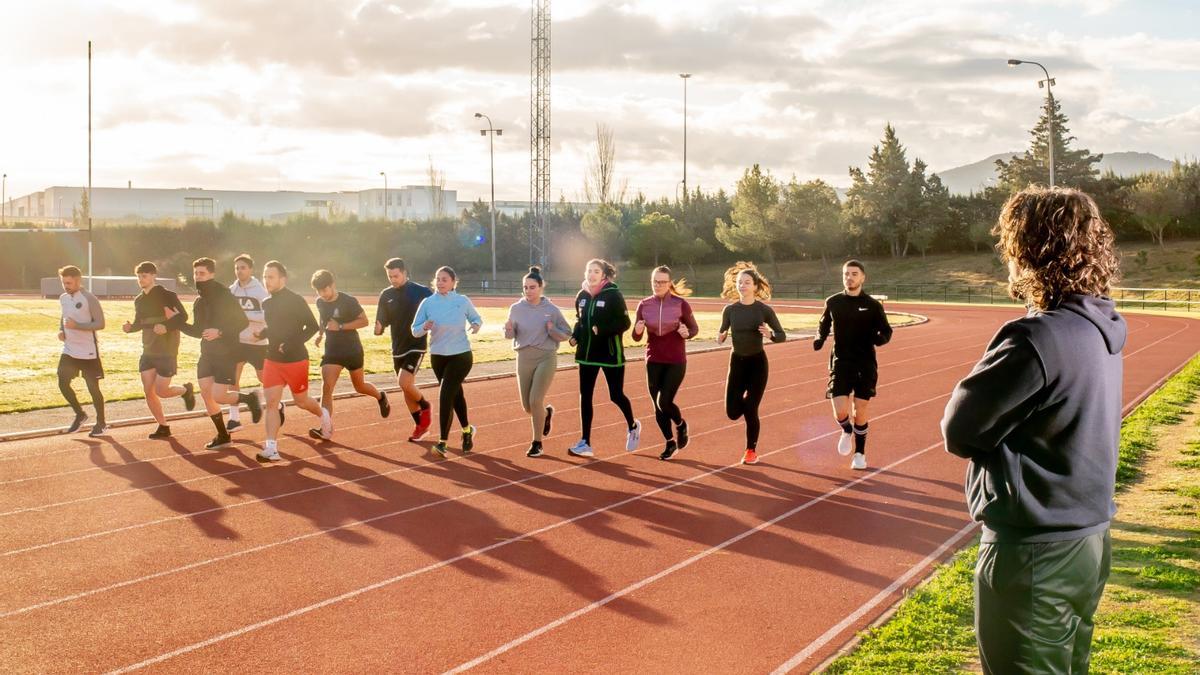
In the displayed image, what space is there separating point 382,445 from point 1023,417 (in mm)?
9843

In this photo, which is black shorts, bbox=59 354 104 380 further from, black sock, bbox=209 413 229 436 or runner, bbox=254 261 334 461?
runner, bbox=254 261 334 461

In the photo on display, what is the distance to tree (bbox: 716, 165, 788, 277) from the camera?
7575cm

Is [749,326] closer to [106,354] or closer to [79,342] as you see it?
[79,342]

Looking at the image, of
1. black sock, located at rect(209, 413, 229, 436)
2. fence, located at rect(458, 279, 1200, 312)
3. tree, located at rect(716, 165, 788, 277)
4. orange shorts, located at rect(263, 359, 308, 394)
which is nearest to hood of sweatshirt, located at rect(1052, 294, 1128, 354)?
orange shorts, located at rect(263, 359, 308, 394)

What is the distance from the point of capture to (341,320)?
11.9m

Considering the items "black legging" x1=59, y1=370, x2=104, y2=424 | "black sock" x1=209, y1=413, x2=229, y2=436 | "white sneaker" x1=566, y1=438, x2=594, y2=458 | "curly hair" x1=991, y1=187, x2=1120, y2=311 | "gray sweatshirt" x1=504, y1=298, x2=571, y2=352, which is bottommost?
"white sneaker" x1=566, y1=438, x2=594, y2=458

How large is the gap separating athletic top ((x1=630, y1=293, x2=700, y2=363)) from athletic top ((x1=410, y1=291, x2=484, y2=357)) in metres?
1.74

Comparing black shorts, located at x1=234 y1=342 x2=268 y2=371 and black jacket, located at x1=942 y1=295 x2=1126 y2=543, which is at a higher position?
black jacket, located at x1=942 y1=295 x2=1126 y2=543

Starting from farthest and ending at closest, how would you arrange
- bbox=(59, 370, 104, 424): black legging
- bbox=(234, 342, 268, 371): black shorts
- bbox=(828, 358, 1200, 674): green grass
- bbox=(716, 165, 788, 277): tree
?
1. bbox=(716, 165, 788, 277): tree
2. bbox=(59, 370, 104, 424): black legging
3. bbox=(234, 342, 268, 371): black shorts
4. bbox=(828, 358, 1200, 674): green grass

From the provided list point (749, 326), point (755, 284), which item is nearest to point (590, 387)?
point (749, 326)

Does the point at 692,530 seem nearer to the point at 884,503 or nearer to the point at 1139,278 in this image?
the point at 884,503

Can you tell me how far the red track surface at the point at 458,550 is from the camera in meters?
5.73

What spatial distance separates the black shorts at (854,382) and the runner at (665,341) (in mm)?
1453

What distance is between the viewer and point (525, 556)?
7.44m
